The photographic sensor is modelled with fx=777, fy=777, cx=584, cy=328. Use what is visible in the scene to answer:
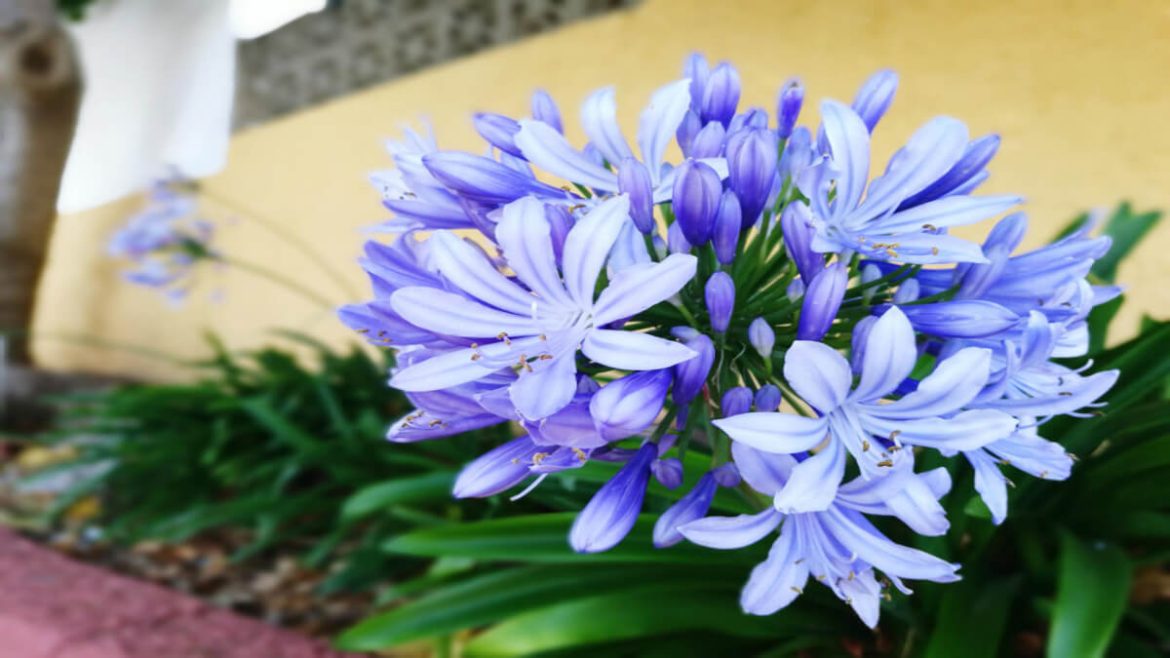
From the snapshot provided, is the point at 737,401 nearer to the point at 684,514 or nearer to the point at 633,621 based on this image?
the point at 684,514

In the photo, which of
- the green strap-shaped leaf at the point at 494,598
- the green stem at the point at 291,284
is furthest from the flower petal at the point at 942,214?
the green stem at the point at 291,284

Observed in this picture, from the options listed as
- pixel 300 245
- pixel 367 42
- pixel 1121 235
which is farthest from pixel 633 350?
pixel 367 42

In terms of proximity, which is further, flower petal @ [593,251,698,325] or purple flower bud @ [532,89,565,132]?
purple flower bud @ [532,89,565,132]

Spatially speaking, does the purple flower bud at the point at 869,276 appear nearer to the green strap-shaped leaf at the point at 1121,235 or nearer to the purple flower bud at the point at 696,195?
the purple flower bud at the point at 696,195

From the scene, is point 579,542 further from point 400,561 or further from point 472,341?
point 400,561

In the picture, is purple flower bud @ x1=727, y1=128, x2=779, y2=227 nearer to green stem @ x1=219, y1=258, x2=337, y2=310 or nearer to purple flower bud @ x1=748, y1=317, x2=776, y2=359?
purple flower bud @ x1=748, y1=317, x2=776, y2=359

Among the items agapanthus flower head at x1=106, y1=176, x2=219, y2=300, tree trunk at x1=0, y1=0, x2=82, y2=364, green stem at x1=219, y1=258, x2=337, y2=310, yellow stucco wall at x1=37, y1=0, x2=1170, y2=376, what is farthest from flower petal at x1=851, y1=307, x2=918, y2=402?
tree trunk at x1=0, y1=0, x2=82, y2=364
